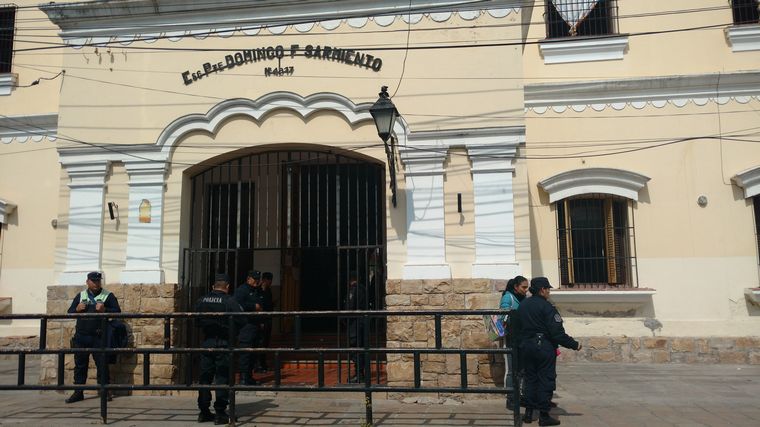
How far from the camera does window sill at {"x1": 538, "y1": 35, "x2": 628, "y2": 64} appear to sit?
1022cm

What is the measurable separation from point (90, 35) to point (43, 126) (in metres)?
3.42

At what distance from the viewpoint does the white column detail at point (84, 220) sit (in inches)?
316

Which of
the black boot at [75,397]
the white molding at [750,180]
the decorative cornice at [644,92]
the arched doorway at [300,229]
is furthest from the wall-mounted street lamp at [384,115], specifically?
the white molding at [750,180]

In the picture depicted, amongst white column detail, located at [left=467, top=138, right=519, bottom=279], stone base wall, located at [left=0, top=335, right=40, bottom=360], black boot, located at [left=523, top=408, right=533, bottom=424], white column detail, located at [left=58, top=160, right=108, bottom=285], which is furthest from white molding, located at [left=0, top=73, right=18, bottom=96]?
black boot, located at [left=523, top=408, right=533, bottom=424]

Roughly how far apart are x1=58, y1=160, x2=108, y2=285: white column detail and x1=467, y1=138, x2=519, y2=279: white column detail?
5.17m

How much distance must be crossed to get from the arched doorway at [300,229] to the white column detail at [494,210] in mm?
1356

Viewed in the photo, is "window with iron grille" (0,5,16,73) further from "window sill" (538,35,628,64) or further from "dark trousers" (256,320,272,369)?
"window sill" (538,35,628,64)

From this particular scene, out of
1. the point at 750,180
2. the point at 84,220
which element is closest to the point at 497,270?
the point at 750,180

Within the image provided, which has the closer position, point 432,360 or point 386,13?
point 432,360

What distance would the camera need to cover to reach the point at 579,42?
1030 cm

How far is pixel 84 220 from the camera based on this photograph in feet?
26.7

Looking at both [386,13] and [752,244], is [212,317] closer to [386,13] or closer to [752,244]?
[386,13]

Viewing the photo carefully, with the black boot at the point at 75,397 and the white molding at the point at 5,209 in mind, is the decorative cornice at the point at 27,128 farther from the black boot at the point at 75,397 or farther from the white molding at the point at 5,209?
the black boot at the point at 75,397

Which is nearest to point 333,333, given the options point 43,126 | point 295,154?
point 295,154
